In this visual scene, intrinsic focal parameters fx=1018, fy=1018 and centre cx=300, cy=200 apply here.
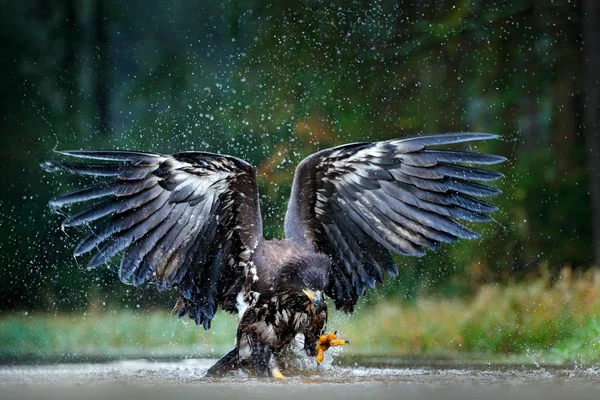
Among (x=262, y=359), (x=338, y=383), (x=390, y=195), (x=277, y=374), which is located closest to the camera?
(x=338, y=383)

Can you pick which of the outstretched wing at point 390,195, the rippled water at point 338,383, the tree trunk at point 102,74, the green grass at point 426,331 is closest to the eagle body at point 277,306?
the rippled water at point 338,383

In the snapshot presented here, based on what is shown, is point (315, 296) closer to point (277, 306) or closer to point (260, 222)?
point (277, 306)

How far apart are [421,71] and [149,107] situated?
3.69m

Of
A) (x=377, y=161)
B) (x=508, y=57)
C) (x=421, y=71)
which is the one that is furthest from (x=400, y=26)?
(x=377, y=161)

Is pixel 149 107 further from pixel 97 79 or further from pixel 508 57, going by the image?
pixel 508 57

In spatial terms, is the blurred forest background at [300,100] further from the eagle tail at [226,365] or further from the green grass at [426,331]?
the eagle tail at [226,365]

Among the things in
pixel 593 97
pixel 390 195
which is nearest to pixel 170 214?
pixel 390 195

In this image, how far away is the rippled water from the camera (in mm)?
4285

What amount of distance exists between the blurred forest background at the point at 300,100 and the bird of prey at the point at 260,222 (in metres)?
4.81

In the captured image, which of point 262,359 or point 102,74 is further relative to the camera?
point 102,74

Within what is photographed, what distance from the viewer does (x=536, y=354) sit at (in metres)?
8.16

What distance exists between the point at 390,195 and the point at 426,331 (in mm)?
3643

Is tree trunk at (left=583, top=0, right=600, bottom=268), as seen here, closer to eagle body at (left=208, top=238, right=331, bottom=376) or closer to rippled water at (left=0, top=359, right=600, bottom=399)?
rippled water at (left=0, top=359, right=600, bottom=399)

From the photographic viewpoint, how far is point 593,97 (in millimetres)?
10617
